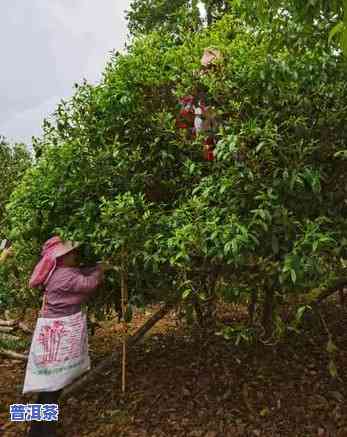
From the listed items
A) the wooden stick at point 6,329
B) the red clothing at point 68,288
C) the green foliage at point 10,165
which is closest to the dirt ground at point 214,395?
the red clothing at point 68,288

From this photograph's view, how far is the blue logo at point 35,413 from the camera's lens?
3.60m

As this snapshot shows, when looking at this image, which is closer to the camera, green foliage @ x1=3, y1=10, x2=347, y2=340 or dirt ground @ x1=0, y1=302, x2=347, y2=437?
green foliage @ x1=3, y1=10, x2=347, y2=340

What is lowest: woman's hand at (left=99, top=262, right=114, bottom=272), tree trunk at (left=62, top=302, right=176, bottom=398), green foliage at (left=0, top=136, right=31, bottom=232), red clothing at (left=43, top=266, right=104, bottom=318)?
tree trunk at (left=62, top=302, right=176, bottom=398)

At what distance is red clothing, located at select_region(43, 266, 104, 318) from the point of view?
3.54 m

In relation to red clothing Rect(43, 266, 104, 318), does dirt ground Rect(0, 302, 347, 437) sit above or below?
below

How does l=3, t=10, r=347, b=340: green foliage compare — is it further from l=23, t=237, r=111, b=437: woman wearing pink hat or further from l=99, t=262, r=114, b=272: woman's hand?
l=23, t=237, r=111, b=437: woman wearing pink hat

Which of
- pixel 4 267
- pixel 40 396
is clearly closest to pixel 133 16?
pixel 4 267

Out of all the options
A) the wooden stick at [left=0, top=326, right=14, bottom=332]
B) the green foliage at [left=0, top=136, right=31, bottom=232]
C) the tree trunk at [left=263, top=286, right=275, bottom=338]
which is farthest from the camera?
the green foliage at [left=0, top=136, right=31, bottom=232]

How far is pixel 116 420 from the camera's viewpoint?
3676 mm

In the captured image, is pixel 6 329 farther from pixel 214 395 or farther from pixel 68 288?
pixel 214 395

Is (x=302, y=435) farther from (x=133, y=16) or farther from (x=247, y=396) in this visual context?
(x=133, y=16)

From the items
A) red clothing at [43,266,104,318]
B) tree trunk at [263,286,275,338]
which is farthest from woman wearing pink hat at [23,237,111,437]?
tree trunk at [263,286,275,338]

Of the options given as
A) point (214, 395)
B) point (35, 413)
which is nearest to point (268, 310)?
point (214, 395)

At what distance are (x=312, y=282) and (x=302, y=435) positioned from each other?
1.21m
